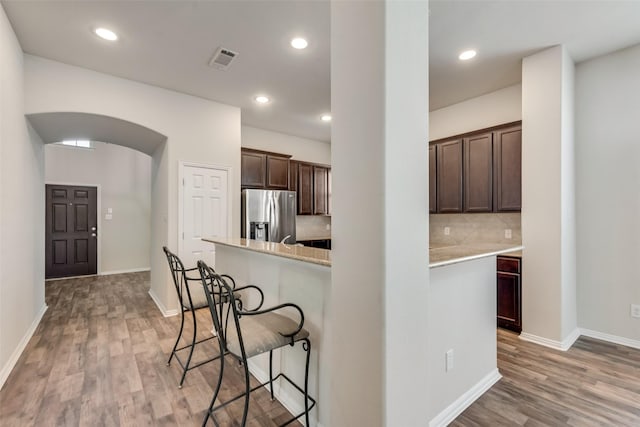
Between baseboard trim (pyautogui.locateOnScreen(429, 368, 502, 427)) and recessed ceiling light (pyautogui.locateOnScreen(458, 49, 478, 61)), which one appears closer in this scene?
baseboard trim (pyautogui.locateOnScreen(429, 368, 502, 427))

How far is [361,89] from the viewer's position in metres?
1.15

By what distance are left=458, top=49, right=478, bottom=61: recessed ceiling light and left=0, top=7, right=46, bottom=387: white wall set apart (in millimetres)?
4092

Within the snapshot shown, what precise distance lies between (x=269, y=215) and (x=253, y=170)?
2.65 ft

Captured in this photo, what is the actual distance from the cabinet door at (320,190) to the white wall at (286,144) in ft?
2.11

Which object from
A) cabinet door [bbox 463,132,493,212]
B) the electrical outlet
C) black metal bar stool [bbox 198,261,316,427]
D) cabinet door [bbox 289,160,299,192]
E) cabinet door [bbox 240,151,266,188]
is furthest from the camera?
cabinet door [bbox 289,160,299,192]

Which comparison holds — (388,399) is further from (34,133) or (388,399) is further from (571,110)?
(34,133)

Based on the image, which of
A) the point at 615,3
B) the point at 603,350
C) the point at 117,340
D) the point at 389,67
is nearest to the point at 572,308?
the point at 603,350

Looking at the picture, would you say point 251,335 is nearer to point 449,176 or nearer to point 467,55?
point 467,55

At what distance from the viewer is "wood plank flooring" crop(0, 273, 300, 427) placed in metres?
1.89

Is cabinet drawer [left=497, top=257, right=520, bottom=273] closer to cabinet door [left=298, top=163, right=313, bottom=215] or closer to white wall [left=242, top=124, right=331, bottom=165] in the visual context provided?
cabinet door [left=298, top=163, right=313, bottom=215]

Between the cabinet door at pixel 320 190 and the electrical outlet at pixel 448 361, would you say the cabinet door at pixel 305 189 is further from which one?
the electrical outlet at pixel 448 361

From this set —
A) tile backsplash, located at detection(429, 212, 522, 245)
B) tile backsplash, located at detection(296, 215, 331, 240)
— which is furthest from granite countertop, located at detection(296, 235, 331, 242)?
tile backsplash, located at detection(429, 212, 522, 245)

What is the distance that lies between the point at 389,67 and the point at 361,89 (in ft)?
0.42

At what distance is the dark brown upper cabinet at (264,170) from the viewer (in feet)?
15.6
